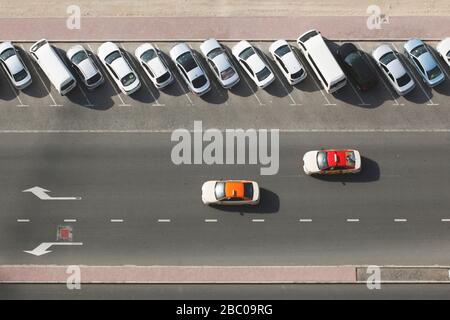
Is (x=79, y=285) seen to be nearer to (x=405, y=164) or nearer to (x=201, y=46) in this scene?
(x=201, y=46)

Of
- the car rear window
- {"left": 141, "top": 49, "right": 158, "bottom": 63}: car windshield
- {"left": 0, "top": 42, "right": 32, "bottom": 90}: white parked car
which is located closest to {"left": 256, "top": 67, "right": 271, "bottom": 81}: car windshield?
the car rear window

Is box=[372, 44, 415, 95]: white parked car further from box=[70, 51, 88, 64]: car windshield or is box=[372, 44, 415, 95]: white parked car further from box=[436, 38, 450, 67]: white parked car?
box=[70, 51, 88, 64]: car windshield

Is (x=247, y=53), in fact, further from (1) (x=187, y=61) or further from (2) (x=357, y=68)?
(2) (x=357, y=68)

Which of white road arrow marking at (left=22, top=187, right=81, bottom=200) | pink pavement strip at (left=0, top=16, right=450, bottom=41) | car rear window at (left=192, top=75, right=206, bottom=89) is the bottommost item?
white road arrow marking at (left=22, top=187, right=81, bottom=200)

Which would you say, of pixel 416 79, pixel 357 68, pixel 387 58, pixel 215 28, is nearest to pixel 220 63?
pixel 215 28

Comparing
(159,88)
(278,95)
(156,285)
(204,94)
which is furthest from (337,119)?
(156,285)

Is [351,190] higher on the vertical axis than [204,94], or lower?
lower
